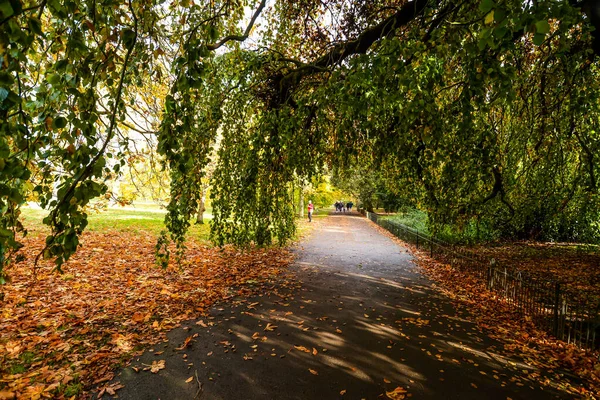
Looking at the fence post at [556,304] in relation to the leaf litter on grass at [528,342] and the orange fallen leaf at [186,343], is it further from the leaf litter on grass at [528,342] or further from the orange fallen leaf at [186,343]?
the orange fallen leaf at [186,343]

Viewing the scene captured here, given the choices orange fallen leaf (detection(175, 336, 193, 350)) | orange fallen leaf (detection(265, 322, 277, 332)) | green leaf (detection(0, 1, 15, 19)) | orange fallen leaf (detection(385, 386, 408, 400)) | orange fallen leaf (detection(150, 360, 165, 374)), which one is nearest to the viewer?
green leaf (detection(0, 1, 15, 19))

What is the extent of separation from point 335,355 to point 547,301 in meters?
3.94

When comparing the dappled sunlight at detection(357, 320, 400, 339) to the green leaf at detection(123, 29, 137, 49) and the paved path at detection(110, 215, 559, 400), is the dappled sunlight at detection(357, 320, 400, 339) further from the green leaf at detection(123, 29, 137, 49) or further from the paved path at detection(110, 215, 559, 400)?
the green leaf at detection(123, 29, 137, 49)

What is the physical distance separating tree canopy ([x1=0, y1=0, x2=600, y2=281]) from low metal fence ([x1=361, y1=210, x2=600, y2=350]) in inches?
62.8

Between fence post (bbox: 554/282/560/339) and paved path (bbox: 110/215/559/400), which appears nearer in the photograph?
paved path (bbox: 110/215/559/400)

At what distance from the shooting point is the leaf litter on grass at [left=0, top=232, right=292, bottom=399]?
3713 millimetres

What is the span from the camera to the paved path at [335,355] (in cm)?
357

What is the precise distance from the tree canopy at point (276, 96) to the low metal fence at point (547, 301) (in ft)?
5.23

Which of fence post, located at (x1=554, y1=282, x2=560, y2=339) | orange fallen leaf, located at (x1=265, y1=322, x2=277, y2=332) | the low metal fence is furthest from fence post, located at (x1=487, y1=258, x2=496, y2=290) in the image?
orange fallen leaf, located at (x1=265, y1=322, x2=277, y2=332)

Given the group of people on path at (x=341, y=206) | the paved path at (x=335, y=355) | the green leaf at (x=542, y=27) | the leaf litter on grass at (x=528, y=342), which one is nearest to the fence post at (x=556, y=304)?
the leaf litter on grass at (x=528, y=342)

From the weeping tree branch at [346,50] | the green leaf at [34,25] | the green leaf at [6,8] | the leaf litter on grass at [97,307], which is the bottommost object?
the leaf litter on grass at [97,307]

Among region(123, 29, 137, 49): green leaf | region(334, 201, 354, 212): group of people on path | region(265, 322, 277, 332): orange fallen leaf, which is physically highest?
region(123, 29, 137, 49): green leaf

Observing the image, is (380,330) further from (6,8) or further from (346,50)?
(6,8)

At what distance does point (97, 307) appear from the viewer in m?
5.70
